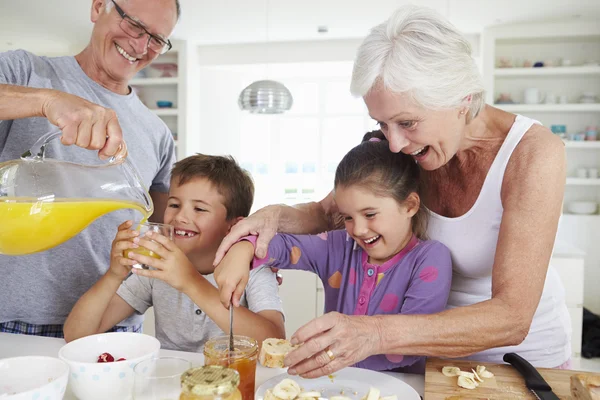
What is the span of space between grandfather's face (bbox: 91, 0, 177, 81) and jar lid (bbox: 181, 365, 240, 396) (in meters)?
1.20

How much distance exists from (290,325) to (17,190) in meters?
2.66

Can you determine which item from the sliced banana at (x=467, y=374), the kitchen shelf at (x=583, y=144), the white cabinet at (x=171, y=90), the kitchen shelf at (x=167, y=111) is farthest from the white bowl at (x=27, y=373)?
the kitchen shelf at (x=167, y=111)

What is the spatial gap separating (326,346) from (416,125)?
543 millimetres

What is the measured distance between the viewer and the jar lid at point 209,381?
60 centimetres

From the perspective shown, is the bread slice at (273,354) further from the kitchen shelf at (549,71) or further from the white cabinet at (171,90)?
the white cabinet at (171,90)

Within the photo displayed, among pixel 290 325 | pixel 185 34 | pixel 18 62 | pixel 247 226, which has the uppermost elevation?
pixel 185 34

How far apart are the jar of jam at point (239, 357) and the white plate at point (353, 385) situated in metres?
0.05

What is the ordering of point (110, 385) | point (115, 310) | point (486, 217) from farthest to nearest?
point (115, 310)
point (486, 217)
point (110, 385)

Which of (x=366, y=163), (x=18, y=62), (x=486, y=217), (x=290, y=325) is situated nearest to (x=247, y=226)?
(x=366, y=163)

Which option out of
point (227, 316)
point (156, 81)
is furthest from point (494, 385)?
point (156, 81)

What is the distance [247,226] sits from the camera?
48.8 inches

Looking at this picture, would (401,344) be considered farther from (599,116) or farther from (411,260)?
(599,116)

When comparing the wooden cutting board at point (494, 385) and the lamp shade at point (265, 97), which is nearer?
the wooden cutting board at point (494, 385)

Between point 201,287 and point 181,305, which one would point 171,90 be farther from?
point 201,287
